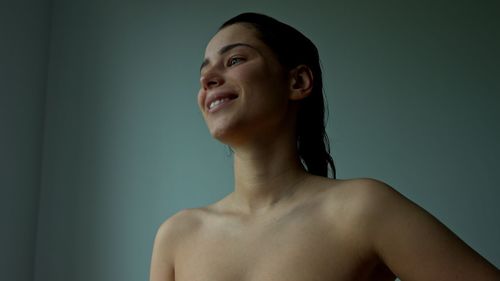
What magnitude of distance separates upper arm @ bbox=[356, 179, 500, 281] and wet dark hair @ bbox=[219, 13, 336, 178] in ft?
0.83

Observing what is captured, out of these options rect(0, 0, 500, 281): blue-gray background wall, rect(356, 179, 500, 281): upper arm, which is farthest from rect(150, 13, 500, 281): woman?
rect(0, 0, 500, 281): blue-gray background wall

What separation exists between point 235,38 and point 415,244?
1.61ft

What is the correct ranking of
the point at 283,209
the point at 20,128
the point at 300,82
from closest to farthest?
the point at 283,209 < the point at 300,82 < the point at 20,128

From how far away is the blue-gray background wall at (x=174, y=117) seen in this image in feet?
4.59

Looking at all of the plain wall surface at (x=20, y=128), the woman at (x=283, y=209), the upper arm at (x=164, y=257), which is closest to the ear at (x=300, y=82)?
the woman at (x=283, y=209)

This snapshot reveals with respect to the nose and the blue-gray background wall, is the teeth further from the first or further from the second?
the blue-gray background wall

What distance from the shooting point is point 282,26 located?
1.04m

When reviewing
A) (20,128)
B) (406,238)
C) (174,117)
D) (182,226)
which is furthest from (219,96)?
(20,128)

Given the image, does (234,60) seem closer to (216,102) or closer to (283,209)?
(216,102)

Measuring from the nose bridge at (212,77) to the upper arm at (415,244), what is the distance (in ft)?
1.09

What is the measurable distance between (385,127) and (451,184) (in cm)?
22

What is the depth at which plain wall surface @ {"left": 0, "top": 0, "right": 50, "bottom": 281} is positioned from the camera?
1.47 meters

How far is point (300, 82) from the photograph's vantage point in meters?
1.01

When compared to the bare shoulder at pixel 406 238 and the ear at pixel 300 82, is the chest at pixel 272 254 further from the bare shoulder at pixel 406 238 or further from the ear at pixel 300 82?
the ear at pixel 300 82
